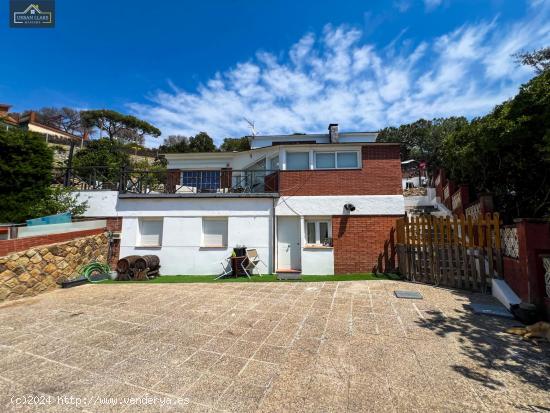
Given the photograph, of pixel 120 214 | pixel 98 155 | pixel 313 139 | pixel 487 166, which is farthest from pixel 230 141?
pixel 487 166

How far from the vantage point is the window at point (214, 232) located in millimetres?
10812

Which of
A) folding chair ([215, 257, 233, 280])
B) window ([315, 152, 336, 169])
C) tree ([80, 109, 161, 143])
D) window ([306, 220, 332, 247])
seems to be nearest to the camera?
folding chair ([215, 257, 233, 280])

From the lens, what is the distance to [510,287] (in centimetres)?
601

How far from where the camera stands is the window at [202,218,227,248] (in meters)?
10.8

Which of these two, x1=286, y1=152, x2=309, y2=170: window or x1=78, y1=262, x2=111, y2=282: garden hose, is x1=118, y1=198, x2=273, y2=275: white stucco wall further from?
x1=286, y1=152, x2=309, y2=170: window

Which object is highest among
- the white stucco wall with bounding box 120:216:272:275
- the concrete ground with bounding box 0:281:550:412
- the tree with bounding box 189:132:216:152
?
the tree with bounding box 189:132:216:152

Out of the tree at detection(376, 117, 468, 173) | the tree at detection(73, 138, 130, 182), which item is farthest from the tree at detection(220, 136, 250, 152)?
the tree at detection(376, 117, 468, 173)

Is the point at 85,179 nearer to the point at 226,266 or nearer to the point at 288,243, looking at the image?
the point at 226,266

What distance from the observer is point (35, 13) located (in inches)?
388

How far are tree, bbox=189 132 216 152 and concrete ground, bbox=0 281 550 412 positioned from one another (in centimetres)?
2958

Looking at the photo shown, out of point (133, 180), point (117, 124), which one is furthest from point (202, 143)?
point (133, 180)

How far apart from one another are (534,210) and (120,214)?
51.2ft

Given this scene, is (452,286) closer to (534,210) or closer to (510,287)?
(510,287)

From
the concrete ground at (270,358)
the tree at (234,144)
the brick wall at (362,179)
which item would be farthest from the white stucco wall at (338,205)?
the tree at (234,144)
